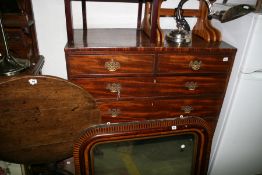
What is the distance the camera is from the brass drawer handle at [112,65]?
5.00 feet

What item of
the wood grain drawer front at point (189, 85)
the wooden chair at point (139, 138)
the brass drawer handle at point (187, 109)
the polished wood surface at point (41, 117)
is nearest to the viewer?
the wooden chair at point (139, 138)

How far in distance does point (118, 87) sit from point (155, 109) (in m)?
0.38

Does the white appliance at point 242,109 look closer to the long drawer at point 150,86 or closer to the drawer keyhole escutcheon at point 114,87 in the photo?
the long drawer at point 150,86

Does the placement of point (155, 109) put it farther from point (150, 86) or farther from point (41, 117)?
point (41, 117)

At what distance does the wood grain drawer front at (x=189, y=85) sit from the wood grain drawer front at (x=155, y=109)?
0.08 metres

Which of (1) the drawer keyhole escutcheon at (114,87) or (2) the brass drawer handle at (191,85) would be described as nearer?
(1) the drawer keyhole escutcheon at (114,87)

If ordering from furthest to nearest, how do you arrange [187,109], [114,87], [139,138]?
[187,109] → [114,87] → [139,138]

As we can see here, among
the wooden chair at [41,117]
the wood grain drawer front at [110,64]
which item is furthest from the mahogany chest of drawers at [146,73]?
the wooden chair at [41,117]

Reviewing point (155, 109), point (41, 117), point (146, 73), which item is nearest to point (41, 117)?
point (41, 117)

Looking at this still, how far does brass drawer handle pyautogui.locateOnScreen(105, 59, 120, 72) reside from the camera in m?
1.53

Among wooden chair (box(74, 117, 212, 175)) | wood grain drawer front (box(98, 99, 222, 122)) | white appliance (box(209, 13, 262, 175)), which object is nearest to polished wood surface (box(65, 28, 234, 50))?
white appliance (box(209, 13, 262, 175))

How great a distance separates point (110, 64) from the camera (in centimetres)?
153

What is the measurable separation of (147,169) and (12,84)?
0.97 metres

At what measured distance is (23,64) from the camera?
1.46 metres
